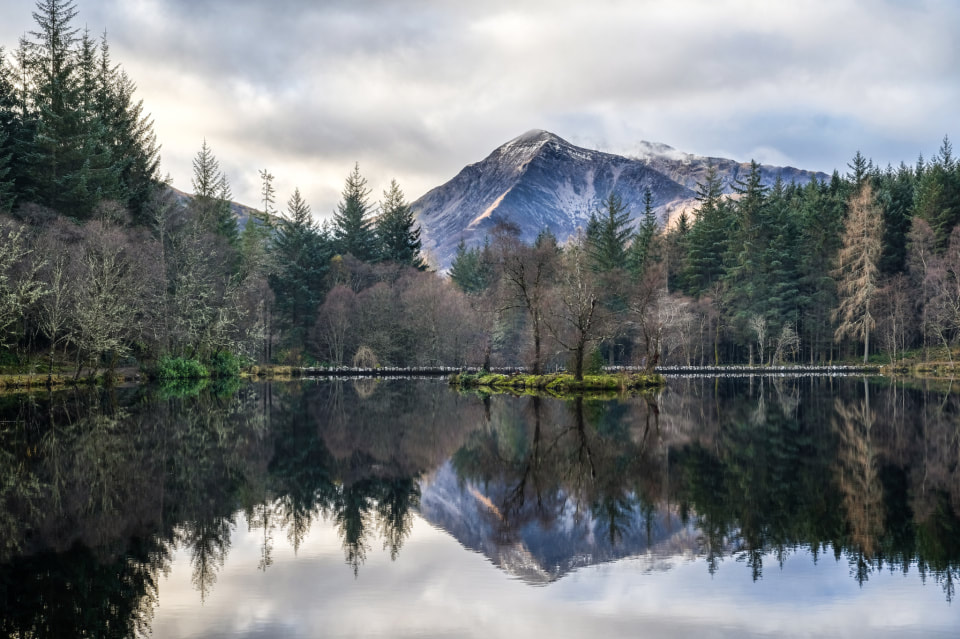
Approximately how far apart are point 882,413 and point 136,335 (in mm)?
40256

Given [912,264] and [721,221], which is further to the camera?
[721,221]

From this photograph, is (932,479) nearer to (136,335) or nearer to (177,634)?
(177,634)

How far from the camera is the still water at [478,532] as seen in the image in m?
7.80

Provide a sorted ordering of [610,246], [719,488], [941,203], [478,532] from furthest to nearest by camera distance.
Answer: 1. [610,246]
2. [941,203]
3. [719,488]
4. [478,532]

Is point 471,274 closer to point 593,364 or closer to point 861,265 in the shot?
point 861,265

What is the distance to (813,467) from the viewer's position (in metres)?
16.1

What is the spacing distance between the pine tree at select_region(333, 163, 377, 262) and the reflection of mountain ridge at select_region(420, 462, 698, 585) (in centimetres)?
7768

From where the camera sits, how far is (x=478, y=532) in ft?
37.3

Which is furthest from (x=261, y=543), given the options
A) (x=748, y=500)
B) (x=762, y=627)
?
(x=748, y=500)

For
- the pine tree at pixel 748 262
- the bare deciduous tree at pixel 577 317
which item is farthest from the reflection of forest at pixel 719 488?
the pine tree at pixel 748 262

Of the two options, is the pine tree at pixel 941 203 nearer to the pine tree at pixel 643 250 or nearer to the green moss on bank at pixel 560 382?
the pine tree at pixel 643 250

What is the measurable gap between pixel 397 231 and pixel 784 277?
40919 mm

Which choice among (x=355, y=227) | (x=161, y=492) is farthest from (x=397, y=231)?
(x=161, y=492)

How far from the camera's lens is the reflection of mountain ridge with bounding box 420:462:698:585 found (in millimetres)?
9844
